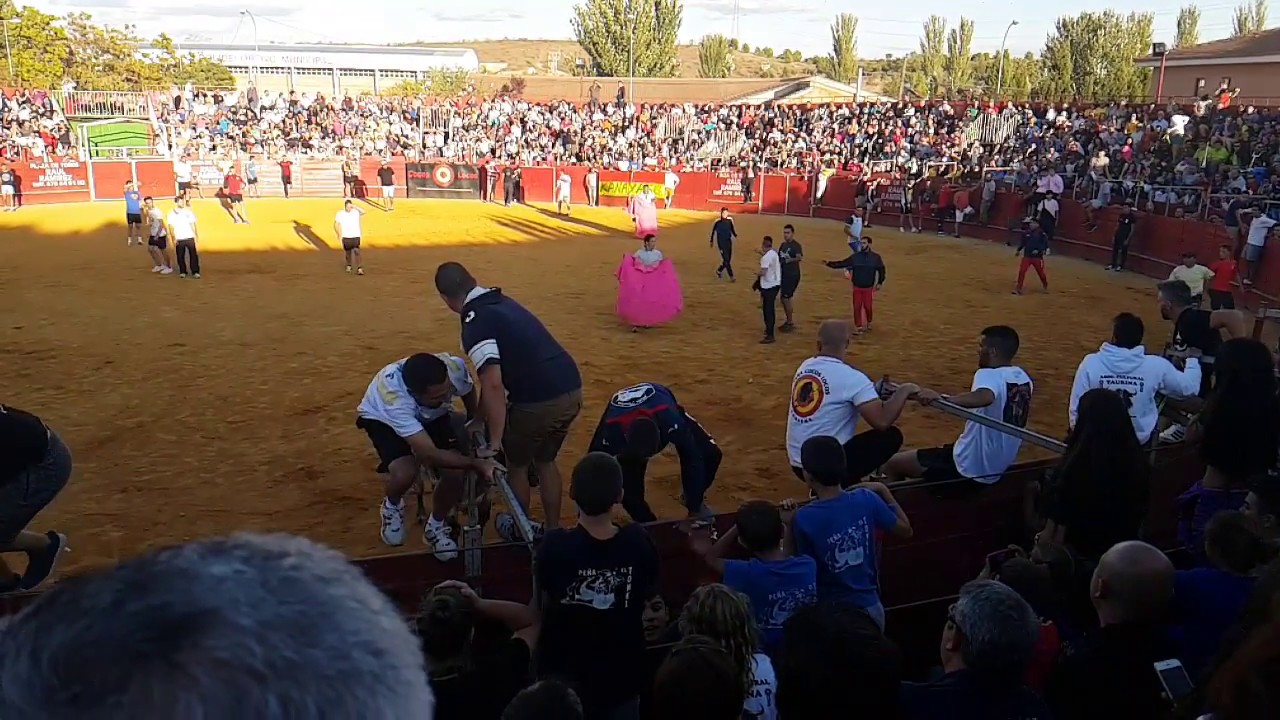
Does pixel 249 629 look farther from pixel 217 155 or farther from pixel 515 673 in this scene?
pixel 217 155

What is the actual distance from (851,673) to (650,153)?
A: 124 feet

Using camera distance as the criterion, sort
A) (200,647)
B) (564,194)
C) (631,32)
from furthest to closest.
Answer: (631,32), (564,194), (200,647)

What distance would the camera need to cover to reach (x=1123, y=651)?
306cm

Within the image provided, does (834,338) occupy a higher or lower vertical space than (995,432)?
higher

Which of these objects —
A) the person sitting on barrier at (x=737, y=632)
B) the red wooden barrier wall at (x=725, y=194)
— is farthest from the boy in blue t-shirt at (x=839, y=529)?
the red wooden barrier wall at (x=725, y=194)

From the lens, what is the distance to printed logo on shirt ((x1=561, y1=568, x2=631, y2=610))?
3443mm

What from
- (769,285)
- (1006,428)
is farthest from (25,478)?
(769,285)

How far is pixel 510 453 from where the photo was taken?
626 centimetres

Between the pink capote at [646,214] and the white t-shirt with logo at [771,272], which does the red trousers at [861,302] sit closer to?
the white t-shirt with logo at [771,272]

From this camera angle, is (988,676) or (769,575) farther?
(769,575)

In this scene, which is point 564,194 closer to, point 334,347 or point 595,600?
point 334,347

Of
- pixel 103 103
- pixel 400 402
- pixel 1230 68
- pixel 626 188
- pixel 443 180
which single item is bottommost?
pixel 400 402

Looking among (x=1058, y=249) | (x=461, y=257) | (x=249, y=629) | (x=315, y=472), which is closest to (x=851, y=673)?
(x=249, y=629)

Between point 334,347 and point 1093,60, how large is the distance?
59645mm
